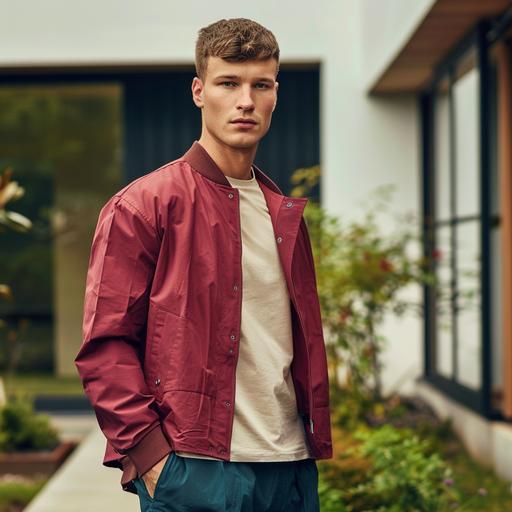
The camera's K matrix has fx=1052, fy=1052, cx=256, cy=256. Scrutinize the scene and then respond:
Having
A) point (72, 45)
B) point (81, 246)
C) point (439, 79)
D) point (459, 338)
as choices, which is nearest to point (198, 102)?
point (459, 338)

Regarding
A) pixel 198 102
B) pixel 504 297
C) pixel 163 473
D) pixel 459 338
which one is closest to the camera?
pixel 163 473

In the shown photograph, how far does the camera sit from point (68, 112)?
13555 mm

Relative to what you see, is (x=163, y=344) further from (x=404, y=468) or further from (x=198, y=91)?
(x=404, y=468)

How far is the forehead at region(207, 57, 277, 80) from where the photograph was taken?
2340 millimetres

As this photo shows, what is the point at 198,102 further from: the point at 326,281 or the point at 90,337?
the point at 326,281

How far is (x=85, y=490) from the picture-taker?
5.95 m

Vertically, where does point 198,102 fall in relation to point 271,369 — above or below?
above

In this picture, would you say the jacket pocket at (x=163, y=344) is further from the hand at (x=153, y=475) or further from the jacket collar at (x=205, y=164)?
the jacket collar at (x=205, y=164)

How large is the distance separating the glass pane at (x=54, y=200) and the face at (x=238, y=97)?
10969 mm

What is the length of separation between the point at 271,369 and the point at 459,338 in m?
5.47

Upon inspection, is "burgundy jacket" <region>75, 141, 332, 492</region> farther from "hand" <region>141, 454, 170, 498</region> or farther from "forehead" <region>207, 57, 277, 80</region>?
"forehead" <region>207, 57, 277, 80</region>

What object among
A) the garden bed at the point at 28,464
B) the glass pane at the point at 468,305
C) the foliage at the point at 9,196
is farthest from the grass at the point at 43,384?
the foliage at the point at 9,196

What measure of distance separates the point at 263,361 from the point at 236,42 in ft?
2.32

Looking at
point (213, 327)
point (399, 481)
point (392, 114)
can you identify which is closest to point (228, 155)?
point (213, 327)
